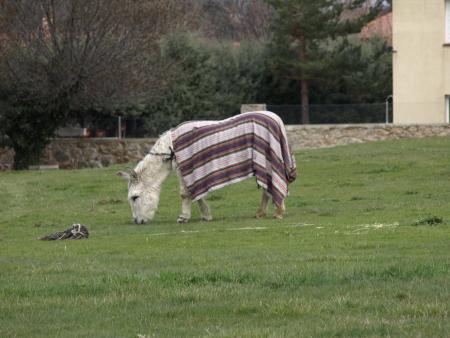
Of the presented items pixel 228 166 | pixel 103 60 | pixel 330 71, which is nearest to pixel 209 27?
pixel 330 71

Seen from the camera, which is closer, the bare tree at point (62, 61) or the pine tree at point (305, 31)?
the bare tree at point (62, 61)

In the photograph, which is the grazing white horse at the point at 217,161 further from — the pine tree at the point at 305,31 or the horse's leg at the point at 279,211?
the pine tree at the point at 305,31

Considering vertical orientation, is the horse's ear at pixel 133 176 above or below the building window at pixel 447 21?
below

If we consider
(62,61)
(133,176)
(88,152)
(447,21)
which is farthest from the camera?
(88,152)

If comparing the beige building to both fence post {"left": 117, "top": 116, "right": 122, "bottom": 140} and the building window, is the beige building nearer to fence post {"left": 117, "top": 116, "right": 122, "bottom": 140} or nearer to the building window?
the building window

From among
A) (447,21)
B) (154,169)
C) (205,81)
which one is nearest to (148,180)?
(154,169)

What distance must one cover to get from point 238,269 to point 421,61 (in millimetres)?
30900

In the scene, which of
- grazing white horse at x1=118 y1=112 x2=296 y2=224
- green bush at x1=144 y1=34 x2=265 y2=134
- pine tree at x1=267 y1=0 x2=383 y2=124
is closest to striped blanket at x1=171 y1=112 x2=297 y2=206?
grazing white horse at x1=118 y1=112 x2=296 y2=224

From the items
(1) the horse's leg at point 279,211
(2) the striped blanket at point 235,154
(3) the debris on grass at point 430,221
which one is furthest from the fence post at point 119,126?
(3) the debris on grass at point 430,221

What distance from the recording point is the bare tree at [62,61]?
1432 inches

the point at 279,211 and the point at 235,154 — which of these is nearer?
the point at 235,154

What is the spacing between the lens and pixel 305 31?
4800 cm

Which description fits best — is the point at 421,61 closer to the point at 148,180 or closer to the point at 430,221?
the point at 148,180

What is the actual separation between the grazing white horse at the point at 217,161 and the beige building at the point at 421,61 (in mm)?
23371
